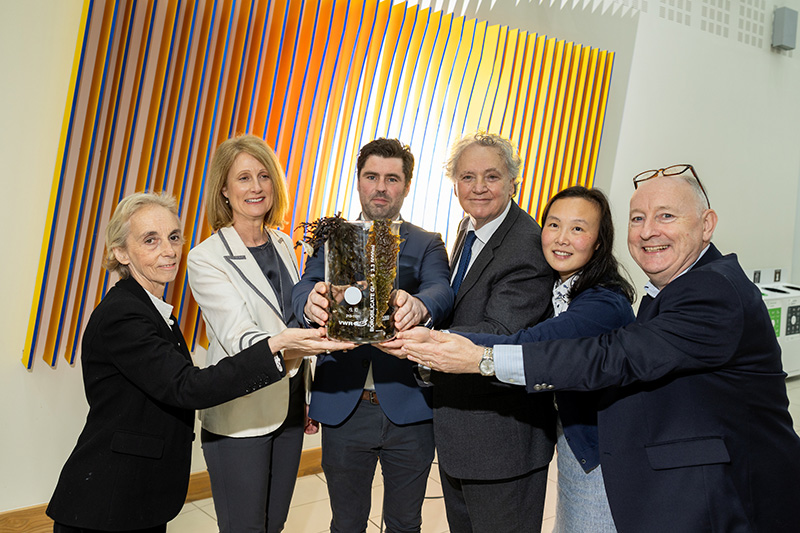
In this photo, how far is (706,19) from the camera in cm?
559

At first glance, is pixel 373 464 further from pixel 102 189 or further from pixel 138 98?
pixel 138 98

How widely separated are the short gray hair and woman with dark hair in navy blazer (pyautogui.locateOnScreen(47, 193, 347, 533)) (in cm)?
95

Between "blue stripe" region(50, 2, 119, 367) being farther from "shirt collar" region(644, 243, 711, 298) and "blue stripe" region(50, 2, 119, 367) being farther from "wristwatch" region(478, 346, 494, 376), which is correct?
"shirt collar" region(644, 243, 711, 298)

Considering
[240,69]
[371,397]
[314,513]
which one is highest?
[240,69]

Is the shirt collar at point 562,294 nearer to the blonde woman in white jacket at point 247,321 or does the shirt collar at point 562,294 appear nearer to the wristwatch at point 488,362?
the wristwatch at point 488,362

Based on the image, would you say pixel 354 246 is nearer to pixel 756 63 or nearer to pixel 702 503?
pixel 702 503

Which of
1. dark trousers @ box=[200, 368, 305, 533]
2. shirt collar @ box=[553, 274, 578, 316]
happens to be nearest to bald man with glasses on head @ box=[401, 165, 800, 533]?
shirt collar @ box=[553, 274, 578, 316]

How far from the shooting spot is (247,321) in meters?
2.00

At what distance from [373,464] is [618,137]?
3.82 meters

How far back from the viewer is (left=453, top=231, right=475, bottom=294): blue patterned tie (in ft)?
7.05

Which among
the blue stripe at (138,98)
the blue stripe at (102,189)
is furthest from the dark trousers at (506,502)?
the blue stripe at (138,98)

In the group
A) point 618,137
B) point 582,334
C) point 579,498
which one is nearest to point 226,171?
point 582,334

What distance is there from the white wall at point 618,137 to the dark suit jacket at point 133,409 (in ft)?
4.84

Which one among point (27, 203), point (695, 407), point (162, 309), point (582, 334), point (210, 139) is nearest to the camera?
point (695, 407)
